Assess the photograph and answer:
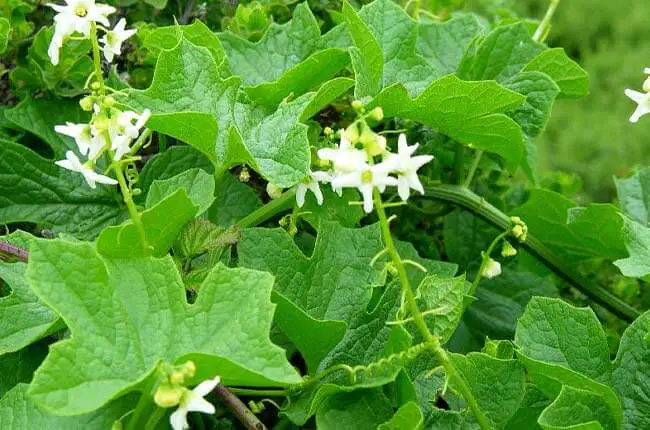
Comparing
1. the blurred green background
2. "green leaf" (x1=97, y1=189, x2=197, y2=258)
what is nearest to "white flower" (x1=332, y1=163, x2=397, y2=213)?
"green leaf" (x1=97, y1=189, x2=197, y2=258)

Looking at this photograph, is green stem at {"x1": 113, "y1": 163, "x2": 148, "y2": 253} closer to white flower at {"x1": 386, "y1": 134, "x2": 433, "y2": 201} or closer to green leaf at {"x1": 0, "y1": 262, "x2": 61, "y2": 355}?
green leaf at {"x1": 0, "y1": 262, "x2": 61, "y2": 355}

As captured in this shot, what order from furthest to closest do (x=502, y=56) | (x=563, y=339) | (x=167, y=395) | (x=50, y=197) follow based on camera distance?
(x=502, y=56) < (x=50, y=197) < (x=563, y=339) < (x=167, y=395)

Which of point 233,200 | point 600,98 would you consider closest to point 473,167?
point 233,200

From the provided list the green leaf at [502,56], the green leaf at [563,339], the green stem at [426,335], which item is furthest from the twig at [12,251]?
the green leaf at [502,56]

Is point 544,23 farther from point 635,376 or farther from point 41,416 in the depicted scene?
point 41,416

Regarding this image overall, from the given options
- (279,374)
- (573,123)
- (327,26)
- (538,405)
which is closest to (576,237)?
(538,405)

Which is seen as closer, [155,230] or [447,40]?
[155,230]

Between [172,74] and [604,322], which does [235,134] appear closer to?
[172,74]
